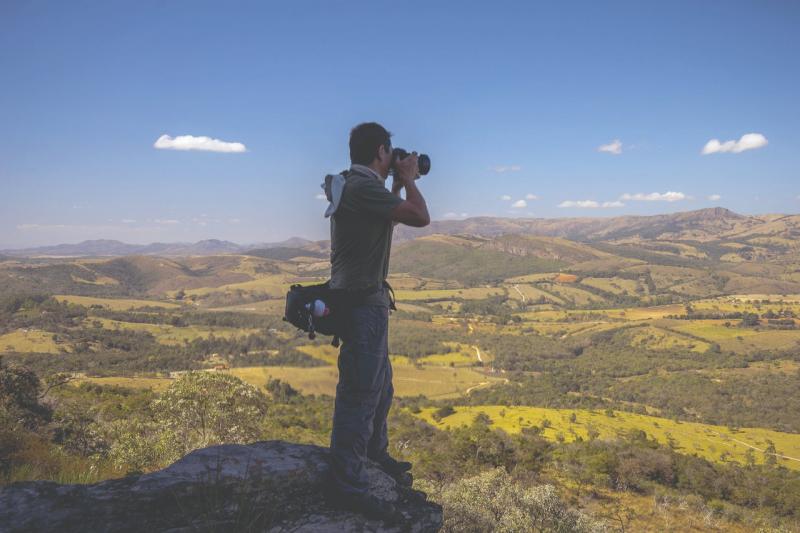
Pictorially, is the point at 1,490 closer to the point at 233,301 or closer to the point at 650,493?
Answer: the point at 650,493

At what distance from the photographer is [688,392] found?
83000 mm

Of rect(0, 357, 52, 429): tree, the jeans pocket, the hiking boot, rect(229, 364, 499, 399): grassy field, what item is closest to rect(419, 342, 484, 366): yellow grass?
rect(229, 364, 499, 399): grassy field

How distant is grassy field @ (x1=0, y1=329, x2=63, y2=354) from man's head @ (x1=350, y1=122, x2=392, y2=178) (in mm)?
93252

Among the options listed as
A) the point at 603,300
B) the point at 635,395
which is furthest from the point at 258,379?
the point at 603,300

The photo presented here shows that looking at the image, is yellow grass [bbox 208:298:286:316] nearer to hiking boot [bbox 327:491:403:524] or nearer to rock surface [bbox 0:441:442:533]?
rock surface [bbox 0:441:442:533]

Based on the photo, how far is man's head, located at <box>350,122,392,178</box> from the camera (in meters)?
3.93

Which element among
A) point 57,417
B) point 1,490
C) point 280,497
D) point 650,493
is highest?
point 1,490

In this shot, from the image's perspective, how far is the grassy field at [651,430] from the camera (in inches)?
1923

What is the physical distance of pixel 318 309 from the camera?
3705 mm

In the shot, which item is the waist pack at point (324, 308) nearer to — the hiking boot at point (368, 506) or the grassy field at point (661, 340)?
the hiking boot at point (368, 506)

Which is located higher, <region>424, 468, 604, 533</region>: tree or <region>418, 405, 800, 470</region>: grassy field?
<region>424, 468, 604, 533</region>: tree

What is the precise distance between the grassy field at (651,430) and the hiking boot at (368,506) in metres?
49.9

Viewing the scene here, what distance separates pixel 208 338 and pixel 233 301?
235 ft

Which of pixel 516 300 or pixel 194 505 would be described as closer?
pixel 194 505
